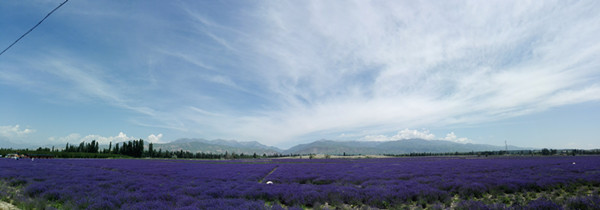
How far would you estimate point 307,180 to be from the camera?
59.4 feet

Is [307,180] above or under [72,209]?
under

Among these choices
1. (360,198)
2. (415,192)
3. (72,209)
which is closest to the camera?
(72,209)

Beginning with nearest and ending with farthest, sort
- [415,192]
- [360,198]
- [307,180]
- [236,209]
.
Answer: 1. [236,209]
2. [360,198]
3. [415,192]
4. [307,180]

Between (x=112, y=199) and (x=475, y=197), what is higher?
(x=112, y=199)

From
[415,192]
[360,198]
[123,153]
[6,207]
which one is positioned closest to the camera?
[6,207]

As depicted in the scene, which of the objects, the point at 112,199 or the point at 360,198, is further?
the point at 360,198

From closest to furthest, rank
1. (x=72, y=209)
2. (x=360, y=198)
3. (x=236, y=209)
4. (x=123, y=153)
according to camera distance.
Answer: (x=236, y=209)
(x=72, y=209)
(x=360, y=198)
(x=123, y=153)

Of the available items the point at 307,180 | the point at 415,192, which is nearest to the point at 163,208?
the point at 415,192

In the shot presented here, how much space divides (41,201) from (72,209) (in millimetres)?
2519

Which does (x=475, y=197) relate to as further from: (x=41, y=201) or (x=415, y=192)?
(x=41, y=201)

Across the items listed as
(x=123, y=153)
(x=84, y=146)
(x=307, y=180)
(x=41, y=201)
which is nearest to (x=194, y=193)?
(x=41, y=201)

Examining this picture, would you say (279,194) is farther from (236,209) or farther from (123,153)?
(123,153)

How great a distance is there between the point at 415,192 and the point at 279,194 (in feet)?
19.2

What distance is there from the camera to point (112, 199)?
28.4ft
